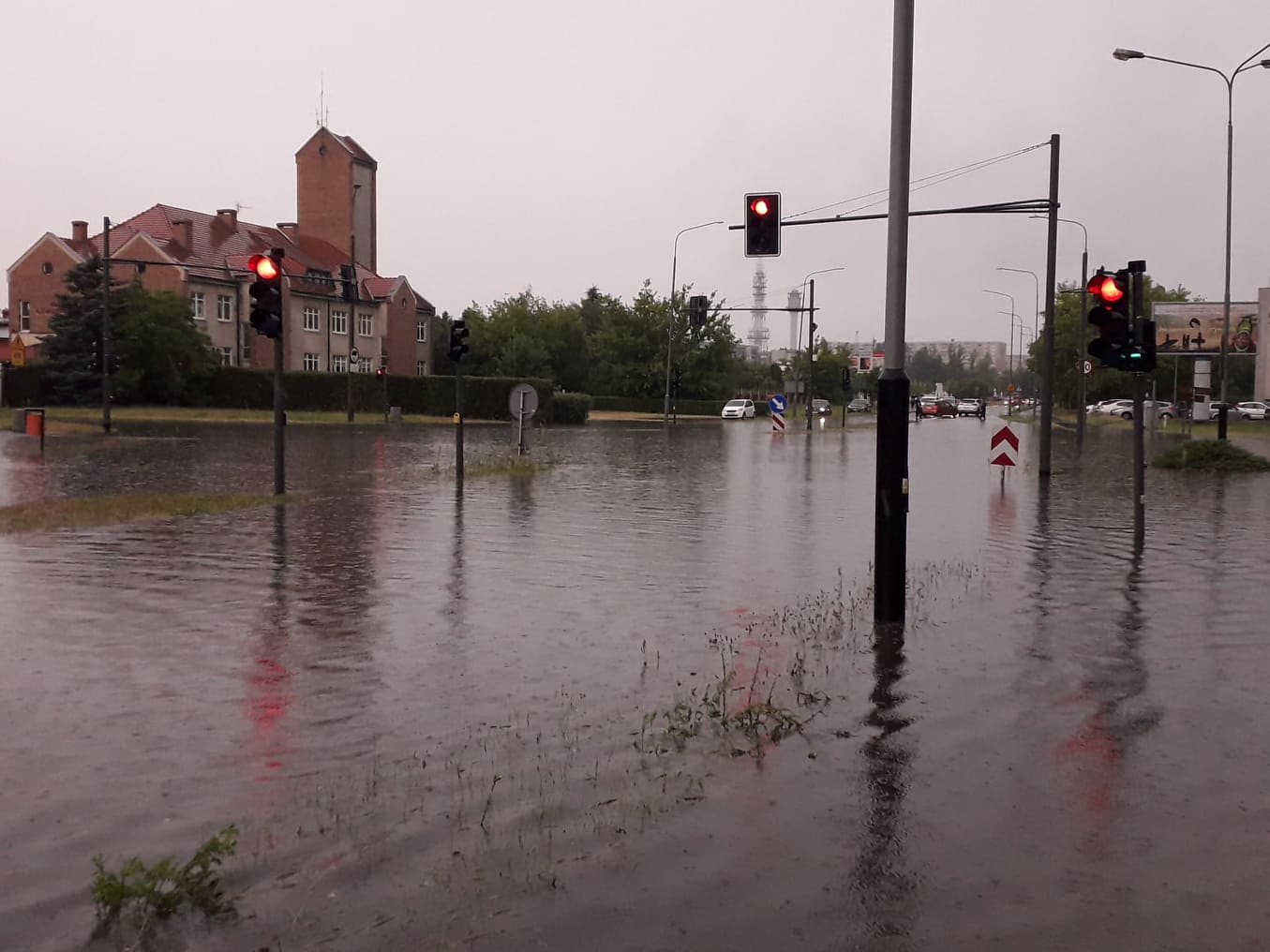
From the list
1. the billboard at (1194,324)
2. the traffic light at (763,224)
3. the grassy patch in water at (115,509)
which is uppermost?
the billboard at (1194,324)

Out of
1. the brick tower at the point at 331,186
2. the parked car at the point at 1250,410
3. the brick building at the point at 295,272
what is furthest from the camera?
the brick tower at the point at 331,186

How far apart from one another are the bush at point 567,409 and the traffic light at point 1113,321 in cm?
5322

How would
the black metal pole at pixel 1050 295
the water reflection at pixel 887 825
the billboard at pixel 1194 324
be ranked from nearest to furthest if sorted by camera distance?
1. the water reflection at pixel 887 825
2. the black metal pole at pixel 1050 295
3. the billboard at pixel 1194 324

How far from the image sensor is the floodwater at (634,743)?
179 inches

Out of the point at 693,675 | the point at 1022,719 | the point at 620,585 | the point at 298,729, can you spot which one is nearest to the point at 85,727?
the point at 298,729

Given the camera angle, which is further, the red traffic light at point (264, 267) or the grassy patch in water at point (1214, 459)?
the grassy patch in water at point (1214, 459)

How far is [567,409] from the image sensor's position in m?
67.3

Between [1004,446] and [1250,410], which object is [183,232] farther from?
[1250,410]

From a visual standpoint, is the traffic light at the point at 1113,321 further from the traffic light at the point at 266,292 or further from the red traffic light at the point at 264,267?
the red traffic light at the point at 264,267

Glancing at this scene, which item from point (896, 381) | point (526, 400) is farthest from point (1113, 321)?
point (526, 400)

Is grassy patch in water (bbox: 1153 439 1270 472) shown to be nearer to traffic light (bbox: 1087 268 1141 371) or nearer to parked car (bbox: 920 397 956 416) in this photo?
traffic light (bbox: 1087 268 1141 371)

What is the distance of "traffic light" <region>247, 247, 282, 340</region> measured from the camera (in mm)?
17969

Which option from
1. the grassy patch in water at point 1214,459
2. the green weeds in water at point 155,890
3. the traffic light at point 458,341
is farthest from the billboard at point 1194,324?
the green weeds in water at point 155,890

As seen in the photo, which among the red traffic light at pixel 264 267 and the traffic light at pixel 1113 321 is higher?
the red traffic light at pixel 264 267
